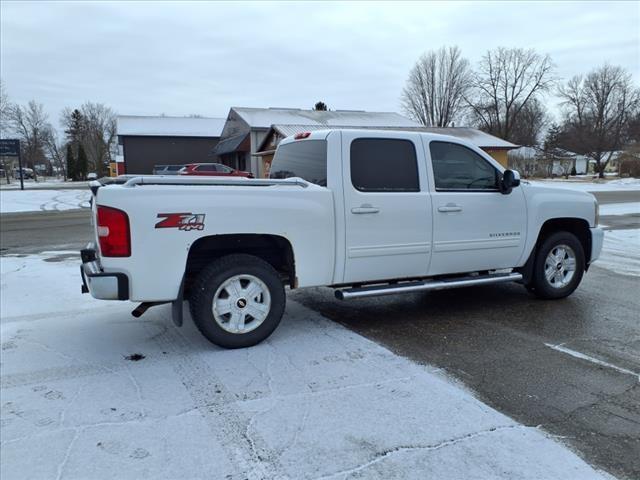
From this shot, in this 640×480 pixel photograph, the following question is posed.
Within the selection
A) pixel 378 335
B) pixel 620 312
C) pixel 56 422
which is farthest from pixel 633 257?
pixel 56 422

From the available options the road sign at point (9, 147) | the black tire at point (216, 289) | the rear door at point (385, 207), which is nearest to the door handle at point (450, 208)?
the rear door at point (385, 207)

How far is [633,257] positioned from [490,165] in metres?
5.40

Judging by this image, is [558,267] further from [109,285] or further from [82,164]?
[82,164]

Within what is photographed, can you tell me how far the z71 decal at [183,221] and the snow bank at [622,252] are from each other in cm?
695

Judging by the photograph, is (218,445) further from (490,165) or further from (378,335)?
(490,165)

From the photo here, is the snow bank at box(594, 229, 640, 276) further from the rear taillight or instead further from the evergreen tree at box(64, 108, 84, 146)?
the evergreen tree at box(64, 108, 84, 146)

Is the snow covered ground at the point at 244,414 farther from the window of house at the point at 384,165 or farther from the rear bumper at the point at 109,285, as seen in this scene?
the window of house at the point at 384,165

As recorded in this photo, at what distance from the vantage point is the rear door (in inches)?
193

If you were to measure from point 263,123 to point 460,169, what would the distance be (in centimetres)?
2998

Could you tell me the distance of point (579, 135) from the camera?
204 feet

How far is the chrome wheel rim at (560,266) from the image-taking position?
6176 mm

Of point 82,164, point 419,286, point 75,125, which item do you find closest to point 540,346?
point 419,286

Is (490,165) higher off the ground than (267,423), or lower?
higher

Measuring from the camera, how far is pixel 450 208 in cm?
534
